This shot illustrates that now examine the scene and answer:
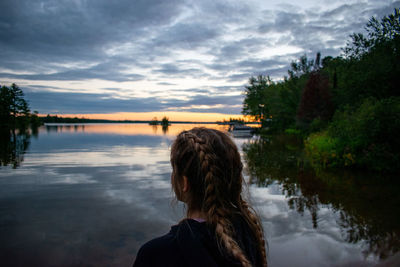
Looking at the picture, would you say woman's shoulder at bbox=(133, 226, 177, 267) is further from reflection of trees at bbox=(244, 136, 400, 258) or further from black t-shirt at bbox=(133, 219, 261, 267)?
reflection of trees at bbox=(244, 136, 400, 258)

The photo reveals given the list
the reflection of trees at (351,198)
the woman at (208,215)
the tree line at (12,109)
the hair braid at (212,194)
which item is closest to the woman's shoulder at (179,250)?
the woman at (208,215)

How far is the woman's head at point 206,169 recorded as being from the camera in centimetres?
150

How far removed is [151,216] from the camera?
7.03 m

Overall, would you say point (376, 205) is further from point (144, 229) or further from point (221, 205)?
point (221, 205)

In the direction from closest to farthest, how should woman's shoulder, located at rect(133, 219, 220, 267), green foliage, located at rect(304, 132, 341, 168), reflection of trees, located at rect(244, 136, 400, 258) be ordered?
1. woman's shoulder, located at rect(133, 219, 220, 267)
2. reflection of trees, located at rect(244, 136, 400, 258)
3. green foliage, located at rect(304, 132, 341, 168)

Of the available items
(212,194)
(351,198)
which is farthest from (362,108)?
(212,194)

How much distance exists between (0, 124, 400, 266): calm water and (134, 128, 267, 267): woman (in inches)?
30.2

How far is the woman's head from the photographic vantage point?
4.93 feet

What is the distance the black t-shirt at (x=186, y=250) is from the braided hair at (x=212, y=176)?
10 centimetres

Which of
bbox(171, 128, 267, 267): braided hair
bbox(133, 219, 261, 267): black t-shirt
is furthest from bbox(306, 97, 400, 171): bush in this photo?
bbox(133, 219, 261, 267): black t-shirt

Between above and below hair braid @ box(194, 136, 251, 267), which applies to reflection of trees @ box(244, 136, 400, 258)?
below

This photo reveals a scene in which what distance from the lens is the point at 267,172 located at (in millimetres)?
13133

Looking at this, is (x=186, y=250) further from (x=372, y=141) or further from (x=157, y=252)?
(x=372, y=141)

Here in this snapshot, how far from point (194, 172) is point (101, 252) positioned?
14.7 ft
